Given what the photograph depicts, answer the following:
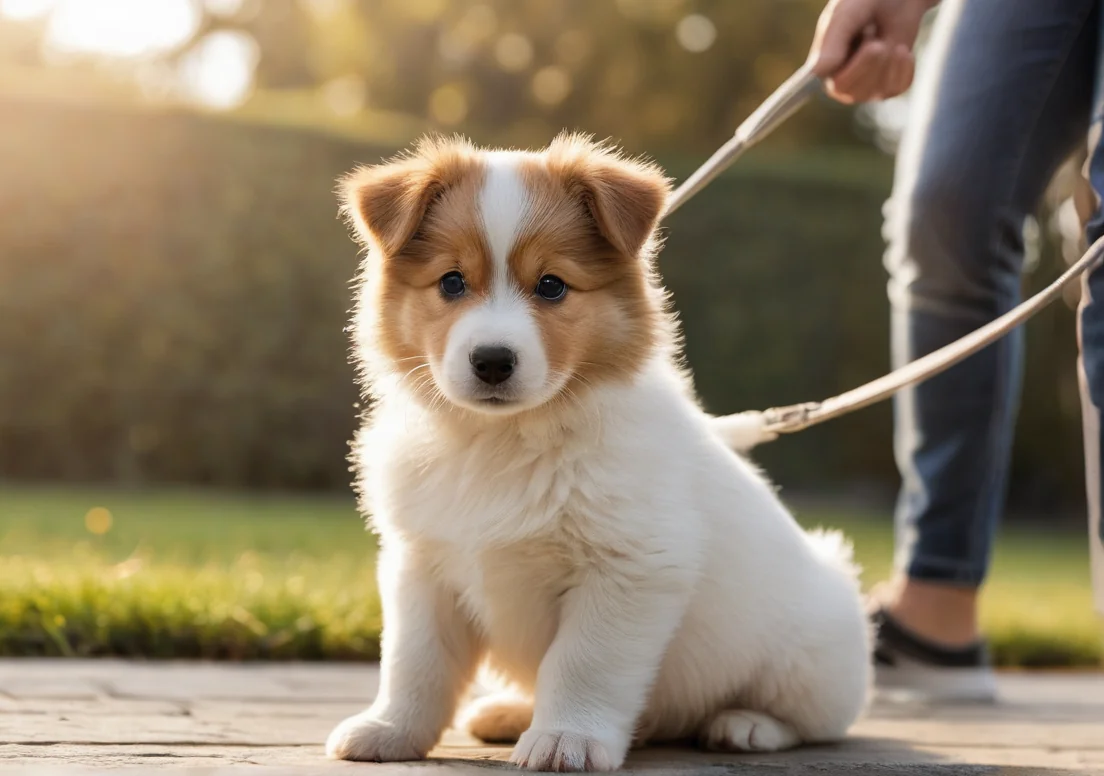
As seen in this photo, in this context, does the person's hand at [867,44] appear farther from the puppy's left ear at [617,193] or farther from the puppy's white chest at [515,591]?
the puppy's white chest at [515,591]

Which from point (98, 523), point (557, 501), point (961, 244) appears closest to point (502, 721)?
point (557, 501)

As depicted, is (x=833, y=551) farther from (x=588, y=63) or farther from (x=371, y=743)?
(x=588, y=63)

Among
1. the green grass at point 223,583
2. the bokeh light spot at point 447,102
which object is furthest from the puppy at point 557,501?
the bokeh light spot at point 447,102

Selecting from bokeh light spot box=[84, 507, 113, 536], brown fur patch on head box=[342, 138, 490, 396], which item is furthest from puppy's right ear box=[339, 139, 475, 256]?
bokeh light spot box=[84, 507, 113, 536]

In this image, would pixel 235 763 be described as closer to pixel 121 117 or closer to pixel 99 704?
pixel 99 704

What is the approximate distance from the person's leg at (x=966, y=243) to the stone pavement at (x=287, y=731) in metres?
0.50

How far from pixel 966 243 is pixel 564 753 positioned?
6.49ft

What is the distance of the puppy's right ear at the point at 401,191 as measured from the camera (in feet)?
9.17

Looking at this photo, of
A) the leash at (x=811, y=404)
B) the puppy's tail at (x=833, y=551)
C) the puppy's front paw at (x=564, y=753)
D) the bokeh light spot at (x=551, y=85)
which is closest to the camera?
the puppy's front paw at (x=564, y=753)

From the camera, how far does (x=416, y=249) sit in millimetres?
2840

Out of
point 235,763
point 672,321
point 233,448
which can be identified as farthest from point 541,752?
point 233,448

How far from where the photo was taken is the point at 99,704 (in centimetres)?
306

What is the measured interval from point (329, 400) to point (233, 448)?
35.7 inches

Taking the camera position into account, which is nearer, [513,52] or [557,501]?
[557,501]
